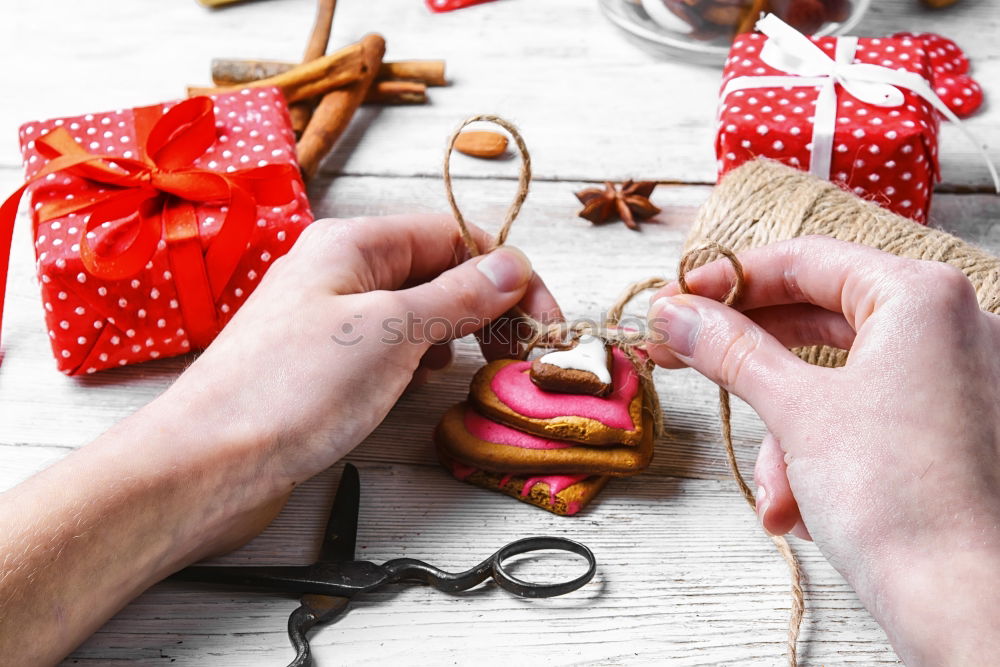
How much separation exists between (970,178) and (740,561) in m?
0.86

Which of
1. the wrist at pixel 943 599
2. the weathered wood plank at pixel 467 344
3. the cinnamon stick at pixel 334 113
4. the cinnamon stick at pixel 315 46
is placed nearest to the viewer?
the wrist at pixel 943 599

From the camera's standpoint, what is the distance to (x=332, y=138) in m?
1.53

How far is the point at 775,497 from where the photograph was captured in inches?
35.5

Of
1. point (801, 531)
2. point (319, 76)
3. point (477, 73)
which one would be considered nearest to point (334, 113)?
point (319, 76)

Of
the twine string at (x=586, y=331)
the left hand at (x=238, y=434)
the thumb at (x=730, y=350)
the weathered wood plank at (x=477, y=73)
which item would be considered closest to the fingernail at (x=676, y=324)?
the thumb at (x=730, y=350)

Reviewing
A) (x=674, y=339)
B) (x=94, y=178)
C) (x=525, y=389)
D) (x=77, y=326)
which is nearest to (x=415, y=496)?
(x=525, y=389)

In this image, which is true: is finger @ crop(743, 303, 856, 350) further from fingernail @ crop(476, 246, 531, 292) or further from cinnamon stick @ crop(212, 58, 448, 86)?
cinnamon stick @ crop(212, 58, 448, 86)

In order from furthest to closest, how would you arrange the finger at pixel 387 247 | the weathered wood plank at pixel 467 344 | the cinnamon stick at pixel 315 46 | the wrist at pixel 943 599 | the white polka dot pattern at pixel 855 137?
the cinnamon stick at pixel 315 46 < the white polka dot pattern at pixel 855 137 < the weathered wood plank at pixel 467 344 < the finger at pixel 387 247 < the wrist at pixel 943 599

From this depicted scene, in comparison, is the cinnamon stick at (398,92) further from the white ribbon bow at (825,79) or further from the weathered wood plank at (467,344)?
the white ribbon bow at (825,79)

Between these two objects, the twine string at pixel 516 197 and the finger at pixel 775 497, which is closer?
the finger at pixel 775 497

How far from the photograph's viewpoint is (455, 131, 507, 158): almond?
1.53m

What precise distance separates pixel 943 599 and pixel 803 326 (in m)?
0.38

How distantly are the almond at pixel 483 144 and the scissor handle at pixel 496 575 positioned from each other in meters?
0.77

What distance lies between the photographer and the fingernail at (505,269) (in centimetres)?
106
